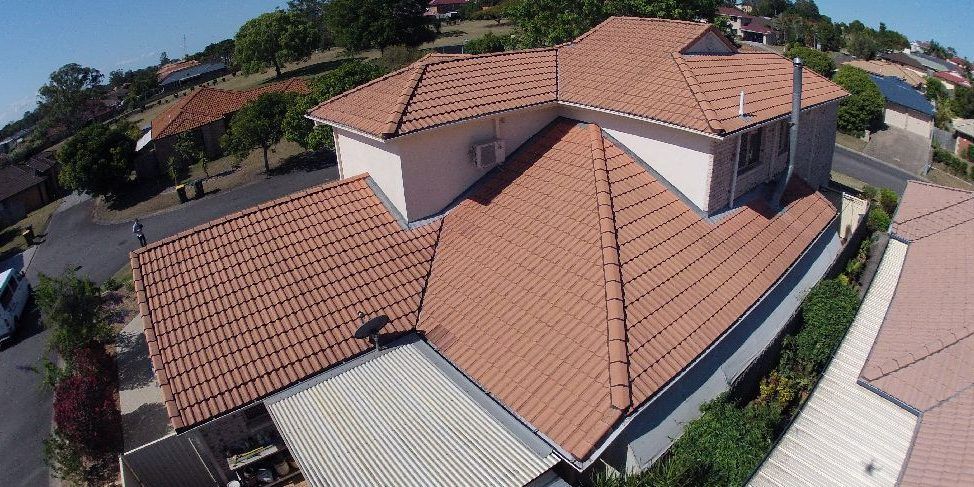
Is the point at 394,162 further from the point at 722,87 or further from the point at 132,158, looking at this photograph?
the point at 132,158

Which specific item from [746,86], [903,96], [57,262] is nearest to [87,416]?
[746,86]

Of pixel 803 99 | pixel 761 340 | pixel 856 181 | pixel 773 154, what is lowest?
pixel 856 181

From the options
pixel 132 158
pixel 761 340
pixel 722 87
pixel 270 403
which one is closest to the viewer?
pixel 270 403

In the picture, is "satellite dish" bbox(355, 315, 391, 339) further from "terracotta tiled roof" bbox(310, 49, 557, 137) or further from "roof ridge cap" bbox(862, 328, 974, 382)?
"roof ridge cap" bbox(862, 328, 974, 382)

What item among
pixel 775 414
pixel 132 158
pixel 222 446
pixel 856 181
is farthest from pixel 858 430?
pixel 132 158

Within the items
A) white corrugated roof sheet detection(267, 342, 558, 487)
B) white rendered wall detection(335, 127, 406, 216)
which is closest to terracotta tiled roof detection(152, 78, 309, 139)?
white rendered wall detection(335, 127, 406, 216)

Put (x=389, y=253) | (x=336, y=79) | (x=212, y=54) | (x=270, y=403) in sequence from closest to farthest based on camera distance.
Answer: (x=270, y=403) < (x=389, y=253) < (x=336, y=79) < (x=212, y=54)

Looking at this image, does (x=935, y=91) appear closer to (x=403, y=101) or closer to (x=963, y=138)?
(x=963, y=138)
